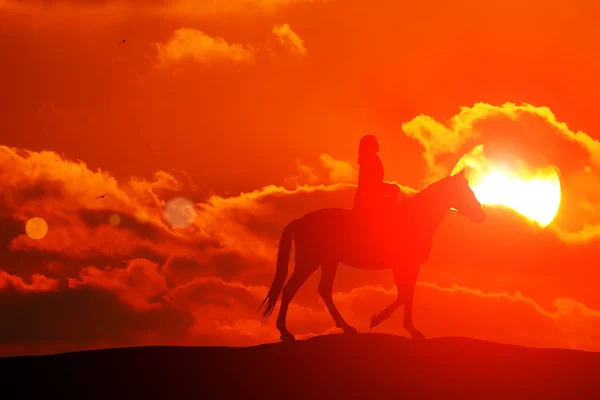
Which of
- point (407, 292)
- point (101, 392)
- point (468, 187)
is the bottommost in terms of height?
point (101, 392)

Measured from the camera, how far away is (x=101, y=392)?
23.7 meters

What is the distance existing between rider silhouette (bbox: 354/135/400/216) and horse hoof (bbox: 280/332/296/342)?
123 inches

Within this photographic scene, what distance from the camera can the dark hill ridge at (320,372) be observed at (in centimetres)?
2347

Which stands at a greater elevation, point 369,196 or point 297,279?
point 369,196

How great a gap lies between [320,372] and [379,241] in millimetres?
3476

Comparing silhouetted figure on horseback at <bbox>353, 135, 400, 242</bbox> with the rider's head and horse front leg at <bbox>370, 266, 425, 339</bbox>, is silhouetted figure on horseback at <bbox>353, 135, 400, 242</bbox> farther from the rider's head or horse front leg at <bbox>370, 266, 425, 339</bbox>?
horse front leg at <bbox>370, 266, 425, 339</bbox>

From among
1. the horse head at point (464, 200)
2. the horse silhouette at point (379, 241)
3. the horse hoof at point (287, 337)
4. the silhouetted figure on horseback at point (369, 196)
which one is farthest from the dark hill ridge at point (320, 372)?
the horse head at point (464, 200)

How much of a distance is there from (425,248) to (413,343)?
2.17 meters

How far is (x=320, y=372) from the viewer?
24.0 metres

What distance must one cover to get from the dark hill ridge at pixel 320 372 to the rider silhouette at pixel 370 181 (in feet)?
9.26

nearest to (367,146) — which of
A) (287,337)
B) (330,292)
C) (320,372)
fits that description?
(330,292)

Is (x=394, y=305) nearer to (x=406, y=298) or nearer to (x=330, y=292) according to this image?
(x=406, y=298)

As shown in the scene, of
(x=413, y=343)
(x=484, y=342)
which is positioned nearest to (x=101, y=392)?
(x=413, y=343)

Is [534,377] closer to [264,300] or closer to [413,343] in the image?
[413,343]
